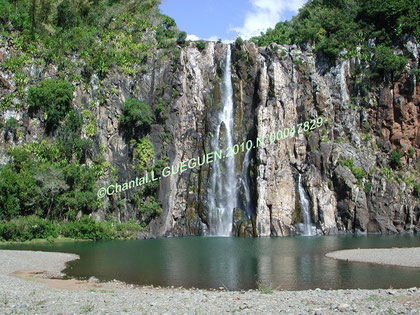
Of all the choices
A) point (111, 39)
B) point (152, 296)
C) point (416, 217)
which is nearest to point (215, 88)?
point (111, 39)

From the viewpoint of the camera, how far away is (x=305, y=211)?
53.4 m

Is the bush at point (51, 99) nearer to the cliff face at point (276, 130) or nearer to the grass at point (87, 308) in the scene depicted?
the cliff face at point (276, 130)

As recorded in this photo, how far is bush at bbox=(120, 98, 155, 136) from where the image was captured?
57.4 m

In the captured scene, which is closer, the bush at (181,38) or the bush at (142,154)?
the bush at (142,154)

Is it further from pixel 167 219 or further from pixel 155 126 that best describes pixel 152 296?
pixel 155 126

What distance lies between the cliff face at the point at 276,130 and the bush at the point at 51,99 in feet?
6.11

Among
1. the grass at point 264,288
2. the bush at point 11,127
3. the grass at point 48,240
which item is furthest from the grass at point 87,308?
the bush at point 11,127

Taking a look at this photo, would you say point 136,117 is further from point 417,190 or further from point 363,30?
point 417,190

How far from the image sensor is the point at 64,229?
46.8 meters

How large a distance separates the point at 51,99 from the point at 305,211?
3405cm

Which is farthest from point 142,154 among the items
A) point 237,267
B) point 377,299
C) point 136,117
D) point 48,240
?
point 377,299

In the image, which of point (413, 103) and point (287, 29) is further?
point (287, 29)

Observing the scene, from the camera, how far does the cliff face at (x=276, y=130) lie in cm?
5331

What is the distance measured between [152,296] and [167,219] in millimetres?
36960
